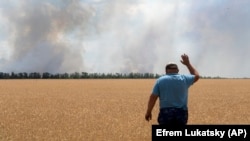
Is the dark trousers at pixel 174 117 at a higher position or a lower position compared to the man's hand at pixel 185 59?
lower

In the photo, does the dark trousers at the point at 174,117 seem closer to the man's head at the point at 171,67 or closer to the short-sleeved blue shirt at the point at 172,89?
the short-sleeved blue shirt at the point at 172,89

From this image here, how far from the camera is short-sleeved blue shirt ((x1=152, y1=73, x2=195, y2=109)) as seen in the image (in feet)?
27.4

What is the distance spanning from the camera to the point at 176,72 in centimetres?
842

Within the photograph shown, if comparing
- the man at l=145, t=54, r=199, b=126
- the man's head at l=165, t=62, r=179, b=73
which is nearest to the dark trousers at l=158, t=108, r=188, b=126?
the man at l=145, t=54, r=199, b=126

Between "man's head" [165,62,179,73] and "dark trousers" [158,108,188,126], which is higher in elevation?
"man's head" [165,62,179,73]

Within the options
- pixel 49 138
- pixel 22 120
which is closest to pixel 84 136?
pixel 49 138

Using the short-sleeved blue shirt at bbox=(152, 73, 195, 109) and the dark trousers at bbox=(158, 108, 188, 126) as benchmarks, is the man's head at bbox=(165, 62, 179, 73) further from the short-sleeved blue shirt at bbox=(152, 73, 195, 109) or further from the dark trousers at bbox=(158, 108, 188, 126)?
the dark trousers at bbox=(158, 108, 188, 126)

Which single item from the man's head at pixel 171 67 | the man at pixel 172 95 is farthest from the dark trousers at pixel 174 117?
the man's head at pixel 171 67

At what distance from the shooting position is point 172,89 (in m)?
8.38

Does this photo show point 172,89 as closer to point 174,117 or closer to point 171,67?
point 171,67

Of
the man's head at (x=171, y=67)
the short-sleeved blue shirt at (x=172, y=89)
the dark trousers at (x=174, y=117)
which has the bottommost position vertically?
the dark trousers at (x=174, y=117)

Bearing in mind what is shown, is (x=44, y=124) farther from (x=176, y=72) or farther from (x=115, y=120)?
(x=176, y=72)

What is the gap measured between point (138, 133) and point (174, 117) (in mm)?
5960

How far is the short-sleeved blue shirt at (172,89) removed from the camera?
329 inches
